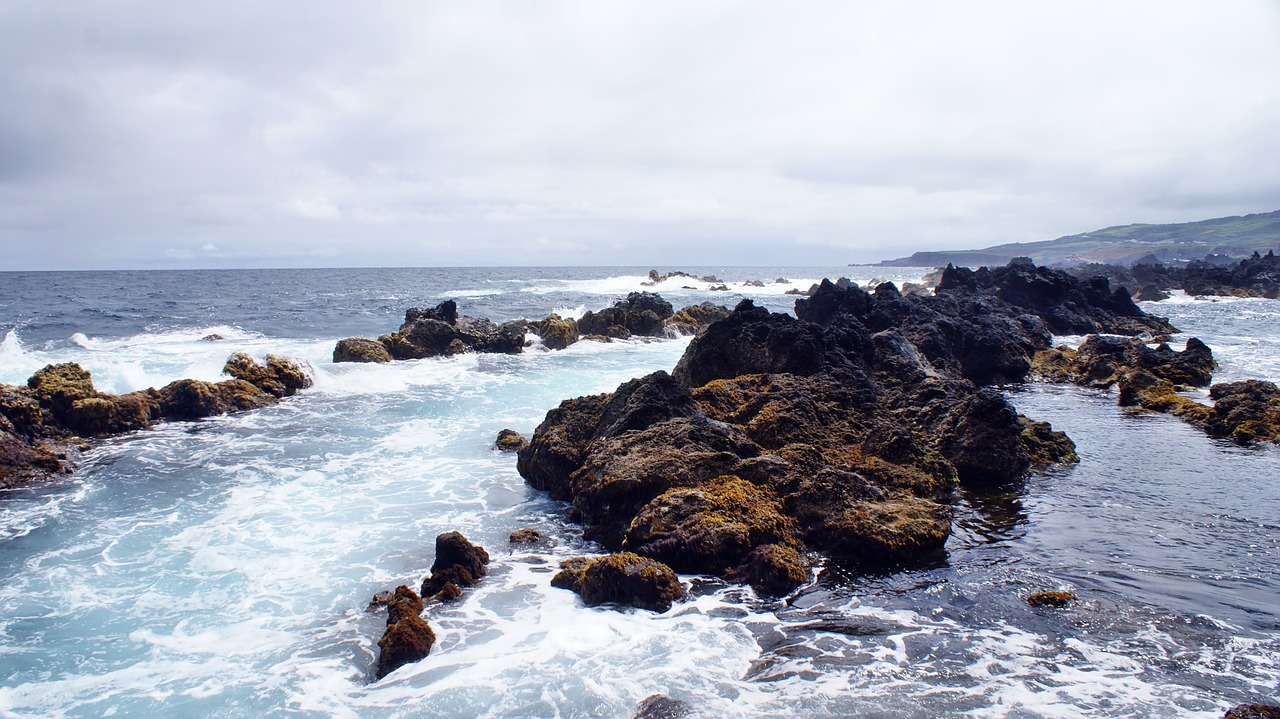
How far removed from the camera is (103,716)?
5230 mm

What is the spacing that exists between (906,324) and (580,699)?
18090 millimetres

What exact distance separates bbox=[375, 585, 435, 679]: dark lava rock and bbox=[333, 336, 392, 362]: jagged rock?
1791cm

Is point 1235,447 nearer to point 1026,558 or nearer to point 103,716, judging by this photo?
point 1026,558

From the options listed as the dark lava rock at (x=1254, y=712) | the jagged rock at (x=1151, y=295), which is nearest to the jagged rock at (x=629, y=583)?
the dark lava rock at (x=1254, y=712)

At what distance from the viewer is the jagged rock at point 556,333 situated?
95.3 feet

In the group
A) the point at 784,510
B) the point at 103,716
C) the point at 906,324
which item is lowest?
the point at 103,716

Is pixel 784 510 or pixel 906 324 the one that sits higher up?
pixel 906 324

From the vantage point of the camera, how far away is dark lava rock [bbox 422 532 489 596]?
709cm

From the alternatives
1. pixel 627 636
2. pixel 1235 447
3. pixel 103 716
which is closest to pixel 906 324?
pixel 1235 447

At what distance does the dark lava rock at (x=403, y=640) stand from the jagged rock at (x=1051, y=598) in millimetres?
5785

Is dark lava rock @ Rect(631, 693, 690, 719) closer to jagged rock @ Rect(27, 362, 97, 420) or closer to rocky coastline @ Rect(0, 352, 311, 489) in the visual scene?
rocky coastline @ Rect(0, 352, 311, 489)

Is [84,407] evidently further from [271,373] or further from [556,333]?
[556,333]

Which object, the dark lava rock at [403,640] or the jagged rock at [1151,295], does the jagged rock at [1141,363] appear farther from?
the jagged rock at [1151,295]

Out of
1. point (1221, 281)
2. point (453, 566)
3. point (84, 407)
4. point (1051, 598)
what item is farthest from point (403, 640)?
point (1221, 281)
